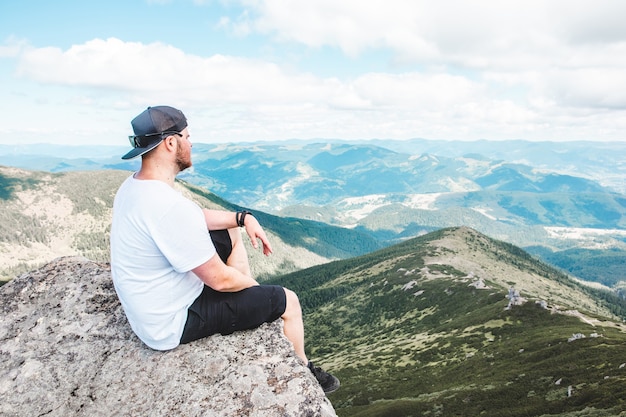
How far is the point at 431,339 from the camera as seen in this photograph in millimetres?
152875

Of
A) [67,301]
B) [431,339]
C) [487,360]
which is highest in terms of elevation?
[67,301]

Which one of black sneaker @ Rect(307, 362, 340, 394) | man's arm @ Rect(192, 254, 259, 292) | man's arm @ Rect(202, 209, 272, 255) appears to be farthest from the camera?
black sneaker @ Rect(307, 362, 340, 394)

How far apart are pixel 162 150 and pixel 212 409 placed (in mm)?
6233

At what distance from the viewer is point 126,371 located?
35.4 ft

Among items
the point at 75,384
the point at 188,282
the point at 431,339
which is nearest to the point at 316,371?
the point at 188,282

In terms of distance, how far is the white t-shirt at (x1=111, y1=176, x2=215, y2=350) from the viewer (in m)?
8.85

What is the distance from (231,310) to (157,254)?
253cm

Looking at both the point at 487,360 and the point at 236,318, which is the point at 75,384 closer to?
the point at 236,318

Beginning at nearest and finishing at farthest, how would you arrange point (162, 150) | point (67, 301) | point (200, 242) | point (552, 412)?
point (200, 242) < point (162, 150) < point (67, 301) < point (552, 412)

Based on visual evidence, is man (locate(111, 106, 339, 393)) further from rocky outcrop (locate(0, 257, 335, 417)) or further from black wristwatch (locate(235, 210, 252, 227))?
rocky outcrop (locate(0, 257, 335, 417))

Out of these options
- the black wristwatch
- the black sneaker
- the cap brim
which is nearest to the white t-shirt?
the cap brim

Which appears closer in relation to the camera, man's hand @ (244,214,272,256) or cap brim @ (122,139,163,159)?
cap brim @ (122,139,163,159)

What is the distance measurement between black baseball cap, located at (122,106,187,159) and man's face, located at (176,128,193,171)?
24 cm

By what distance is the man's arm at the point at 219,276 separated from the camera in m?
9.21
